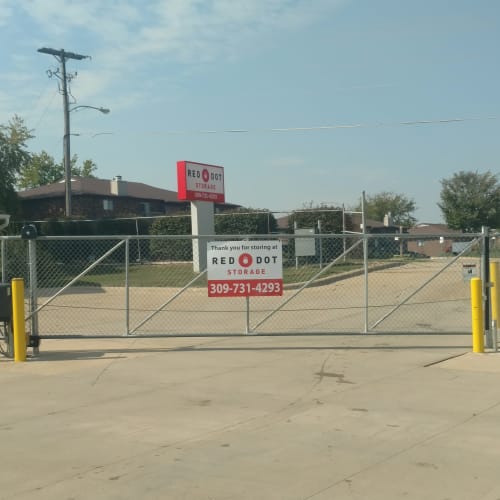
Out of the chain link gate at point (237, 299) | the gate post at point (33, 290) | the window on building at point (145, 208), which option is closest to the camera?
the gate post at point (33, 290)

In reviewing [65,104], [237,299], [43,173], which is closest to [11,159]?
[65,104]

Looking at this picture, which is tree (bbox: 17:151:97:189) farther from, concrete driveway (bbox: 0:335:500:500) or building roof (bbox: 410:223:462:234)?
concrete driveway (bbox: 0:335:500:500)

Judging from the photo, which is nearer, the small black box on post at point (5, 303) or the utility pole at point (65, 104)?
the small black box on post at point (5, 303)

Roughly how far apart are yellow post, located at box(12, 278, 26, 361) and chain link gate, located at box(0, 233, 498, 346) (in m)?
0.56

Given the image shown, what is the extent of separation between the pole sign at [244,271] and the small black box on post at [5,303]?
126 inches

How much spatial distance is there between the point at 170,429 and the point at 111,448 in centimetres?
75

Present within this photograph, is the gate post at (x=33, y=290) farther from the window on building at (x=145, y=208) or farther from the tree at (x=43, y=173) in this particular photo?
the tree at (x=43, y=173)

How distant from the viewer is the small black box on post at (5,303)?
10.7 metres

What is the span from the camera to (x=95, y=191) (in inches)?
2009

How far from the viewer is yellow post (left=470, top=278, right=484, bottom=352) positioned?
10.5 metres

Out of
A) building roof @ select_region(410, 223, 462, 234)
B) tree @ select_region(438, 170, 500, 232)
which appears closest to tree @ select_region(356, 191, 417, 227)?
building roof @ select_region(410, 223, 462, 234)

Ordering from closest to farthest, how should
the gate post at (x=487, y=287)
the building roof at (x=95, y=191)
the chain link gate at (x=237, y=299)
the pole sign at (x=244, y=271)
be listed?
the gate post at (x=487, y=287) < the pole sign at (x=244, y=271) < the chain link gate at (x=237, y=299) < the building roof at (x=95, y=191)

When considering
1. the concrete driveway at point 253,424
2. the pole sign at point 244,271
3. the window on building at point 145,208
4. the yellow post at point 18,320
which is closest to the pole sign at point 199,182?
the pole sign at point 244,271

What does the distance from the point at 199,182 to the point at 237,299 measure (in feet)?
36.2
